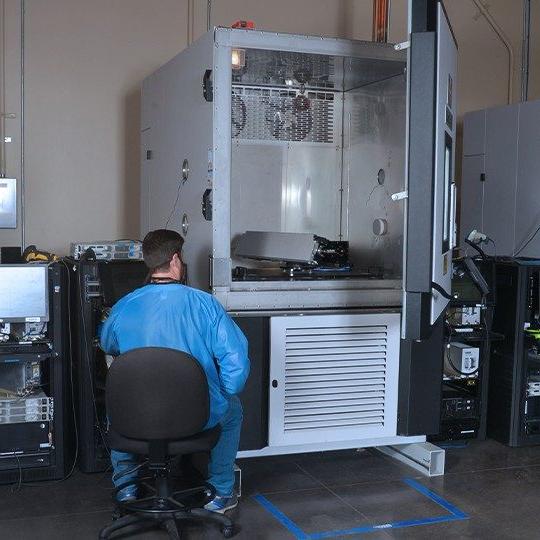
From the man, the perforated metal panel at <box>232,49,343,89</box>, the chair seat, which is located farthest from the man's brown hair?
the perforated metal panel at <box>232,49,343,89</box>

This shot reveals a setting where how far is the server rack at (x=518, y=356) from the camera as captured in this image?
4.13 meters

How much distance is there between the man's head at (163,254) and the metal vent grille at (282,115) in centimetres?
120

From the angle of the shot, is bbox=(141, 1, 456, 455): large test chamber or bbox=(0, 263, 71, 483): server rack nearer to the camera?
bbox=(141, 1, 456, 455): large test chamber

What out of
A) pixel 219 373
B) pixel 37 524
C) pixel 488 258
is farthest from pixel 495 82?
pixel 37 524

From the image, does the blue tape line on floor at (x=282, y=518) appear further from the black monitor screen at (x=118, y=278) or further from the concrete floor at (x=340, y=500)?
the black monitor screen at (x=118, y=278)

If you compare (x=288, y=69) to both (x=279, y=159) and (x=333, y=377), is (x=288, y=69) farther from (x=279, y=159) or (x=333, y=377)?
(x=333, y=377)

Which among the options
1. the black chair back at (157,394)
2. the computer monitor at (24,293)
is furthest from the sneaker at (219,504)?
the computer monitor at (24,293)

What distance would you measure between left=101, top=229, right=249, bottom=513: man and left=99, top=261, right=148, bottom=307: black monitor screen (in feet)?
1.93

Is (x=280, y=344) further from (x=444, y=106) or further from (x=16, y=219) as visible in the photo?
(x=16, y=219)

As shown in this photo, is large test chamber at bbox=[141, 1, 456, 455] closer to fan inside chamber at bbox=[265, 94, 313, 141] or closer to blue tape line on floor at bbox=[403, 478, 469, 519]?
fan inside chamber at bbox=[265, 94, 313, 141]

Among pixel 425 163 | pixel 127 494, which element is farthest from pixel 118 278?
pixel 425 163

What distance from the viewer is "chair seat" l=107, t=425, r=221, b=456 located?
8.84 feet

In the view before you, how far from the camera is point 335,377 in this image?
3496 mm

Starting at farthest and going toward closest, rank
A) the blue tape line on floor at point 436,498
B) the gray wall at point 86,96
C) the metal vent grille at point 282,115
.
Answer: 1. the gray wall at point 86,96
2. the metal vent grille at point 282,115
3. the blue tape line on floor at point 436,498
